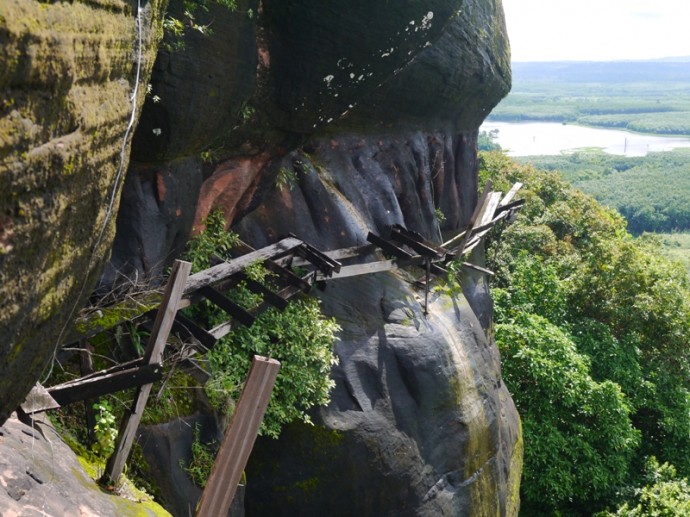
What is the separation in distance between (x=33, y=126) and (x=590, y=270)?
22.1 m

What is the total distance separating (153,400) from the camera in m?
8.80

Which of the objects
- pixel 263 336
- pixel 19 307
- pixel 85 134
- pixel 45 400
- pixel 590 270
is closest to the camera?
pixel 19 307

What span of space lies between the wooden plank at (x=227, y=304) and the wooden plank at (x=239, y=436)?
4172 millimetres

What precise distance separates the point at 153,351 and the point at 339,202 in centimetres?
728

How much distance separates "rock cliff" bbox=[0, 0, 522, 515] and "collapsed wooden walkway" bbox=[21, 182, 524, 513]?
0.63m

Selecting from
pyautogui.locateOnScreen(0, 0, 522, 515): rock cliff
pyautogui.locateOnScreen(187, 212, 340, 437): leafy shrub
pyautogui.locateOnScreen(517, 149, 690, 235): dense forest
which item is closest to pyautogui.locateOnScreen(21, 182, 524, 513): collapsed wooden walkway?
pyautogui.locateOnScreen(187, 212, 340, 437): leafy shrub

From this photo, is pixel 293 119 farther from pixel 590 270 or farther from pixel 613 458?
pixel 590 270

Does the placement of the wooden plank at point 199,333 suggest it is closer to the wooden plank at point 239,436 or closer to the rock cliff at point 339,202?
the rock cliff at point 339,202

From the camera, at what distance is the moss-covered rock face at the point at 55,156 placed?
2.86 meters

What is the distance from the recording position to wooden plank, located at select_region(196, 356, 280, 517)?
5.01 m

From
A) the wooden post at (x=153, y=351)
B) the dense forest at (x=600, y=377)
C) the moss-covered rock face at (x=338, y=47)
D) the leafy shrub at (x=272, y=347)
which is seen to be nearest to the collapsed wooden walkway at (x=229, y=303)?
the wooden post at (x=153, y=351)

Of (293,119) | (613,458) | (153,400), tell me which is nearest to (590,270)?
(613,458)

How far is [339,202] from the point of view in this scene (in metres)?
13.8

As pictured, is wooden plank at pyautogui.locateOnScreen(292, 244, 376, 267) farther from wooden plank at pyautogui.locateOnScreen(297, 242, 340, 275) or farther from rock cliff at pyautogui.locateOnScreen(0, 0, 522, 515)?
wooden plank at pyautogui.locateOnScreen(297, 242, 340, 275)
